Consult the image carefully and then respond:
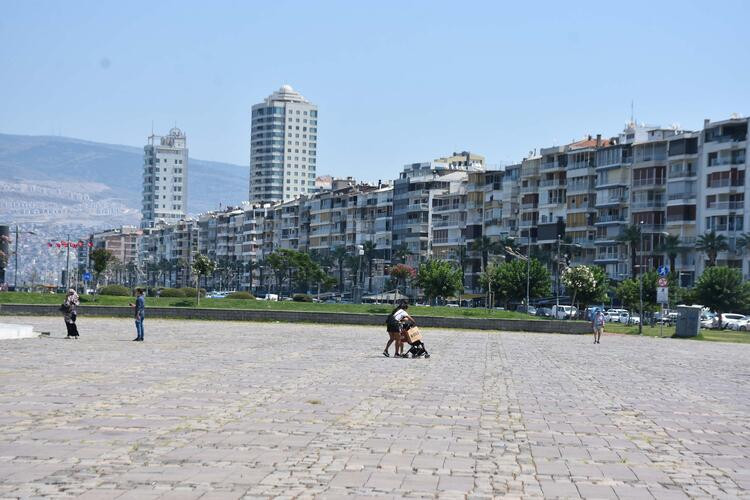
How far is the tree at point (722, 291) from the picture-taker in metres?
87.3

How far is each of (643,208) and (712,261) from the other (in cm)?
1416

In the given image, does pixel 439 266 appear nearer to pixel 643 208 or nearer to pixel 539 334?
pixel 643 208

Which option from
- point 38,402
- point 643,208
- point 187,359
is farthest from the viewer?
point 643,208

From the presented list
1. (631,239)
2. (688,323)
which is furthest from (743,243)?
(688,323)

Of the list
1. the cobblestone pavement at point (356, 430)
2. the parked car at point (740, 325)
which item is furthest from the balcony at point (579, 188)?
the cobblestone pavement at point (356, 430)

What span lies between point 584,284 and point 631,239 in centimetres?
2593

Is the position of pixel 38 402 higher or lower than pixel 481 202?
lower

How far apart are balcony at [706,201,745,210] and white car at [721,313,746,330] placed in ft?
48.3

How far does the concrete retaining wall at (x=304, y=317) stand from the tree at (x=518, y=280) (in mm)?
41873

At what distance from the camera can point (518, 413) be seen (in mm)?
15703

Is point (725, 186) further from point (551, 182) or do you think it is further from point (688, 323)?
point (688, 323)

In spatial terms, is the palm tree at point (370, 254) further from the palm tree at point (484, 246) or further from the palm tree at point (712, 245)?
the palm tree at point (712, 245)

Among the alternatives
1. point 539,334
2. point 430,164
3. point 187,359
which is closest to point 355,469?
point 187,359

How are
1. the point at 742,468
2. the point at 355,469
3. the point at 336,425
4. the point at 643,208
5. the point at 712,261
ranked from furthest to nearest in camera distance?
the point at 643,208 → the point at 712,261 → the point at 336,425 → the point at 742,468 → the point at 355,469
